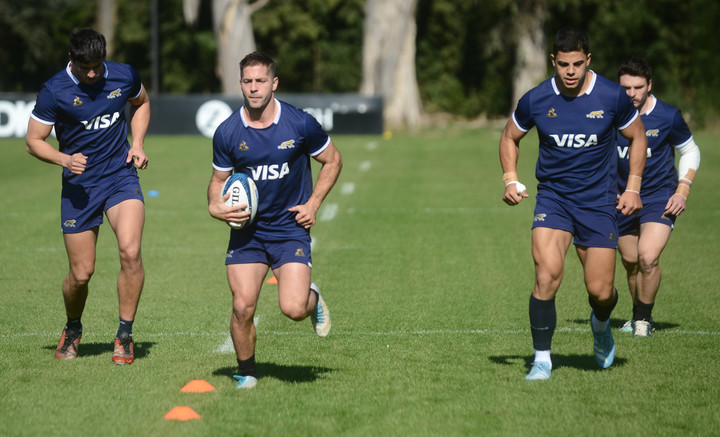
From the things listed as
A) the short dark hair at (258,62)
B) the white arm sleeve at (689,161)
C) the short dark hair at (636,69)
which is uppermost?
the short dark hair at (258,62)

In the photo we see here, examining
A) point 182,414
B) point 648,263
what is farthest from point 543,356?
point 182,414

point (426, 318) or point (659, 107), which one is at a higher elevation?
point (659, 107)

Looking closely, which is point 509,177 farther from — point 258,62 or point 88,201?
point 88,201

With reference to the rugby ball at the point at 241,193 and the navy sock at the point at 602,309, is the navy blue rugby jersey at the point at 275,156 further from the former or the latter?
the navy sock at the point at 602,309

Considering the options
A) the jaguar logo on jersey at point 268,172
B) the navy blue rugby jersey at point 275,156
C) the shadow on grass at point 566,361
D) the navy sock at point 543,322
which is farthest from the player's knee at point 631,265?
the jaguar logo on jersey at point 268,172

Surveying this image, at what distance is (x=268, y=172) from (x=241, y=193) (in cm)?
29

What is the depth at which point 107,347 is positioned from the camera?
25.0 ft

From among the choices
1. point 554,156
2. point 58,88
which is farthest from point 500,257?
point 58,88

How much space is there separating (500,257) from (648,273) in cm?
387

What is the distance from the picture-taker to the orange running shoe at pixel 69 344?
724 cm

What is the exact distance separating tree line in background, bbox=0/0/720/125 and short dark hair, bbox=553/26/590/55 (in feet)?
138

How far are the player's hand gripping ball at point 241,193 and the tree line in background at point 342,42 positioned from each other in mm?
42806

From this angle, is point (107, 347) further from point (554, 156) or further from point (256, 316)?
point (554, 156)

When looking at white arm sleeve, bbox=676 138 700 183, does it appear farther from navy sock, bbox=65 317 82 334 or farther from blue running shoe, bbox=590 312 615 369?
navy sock, bbox=65 317 82 334
